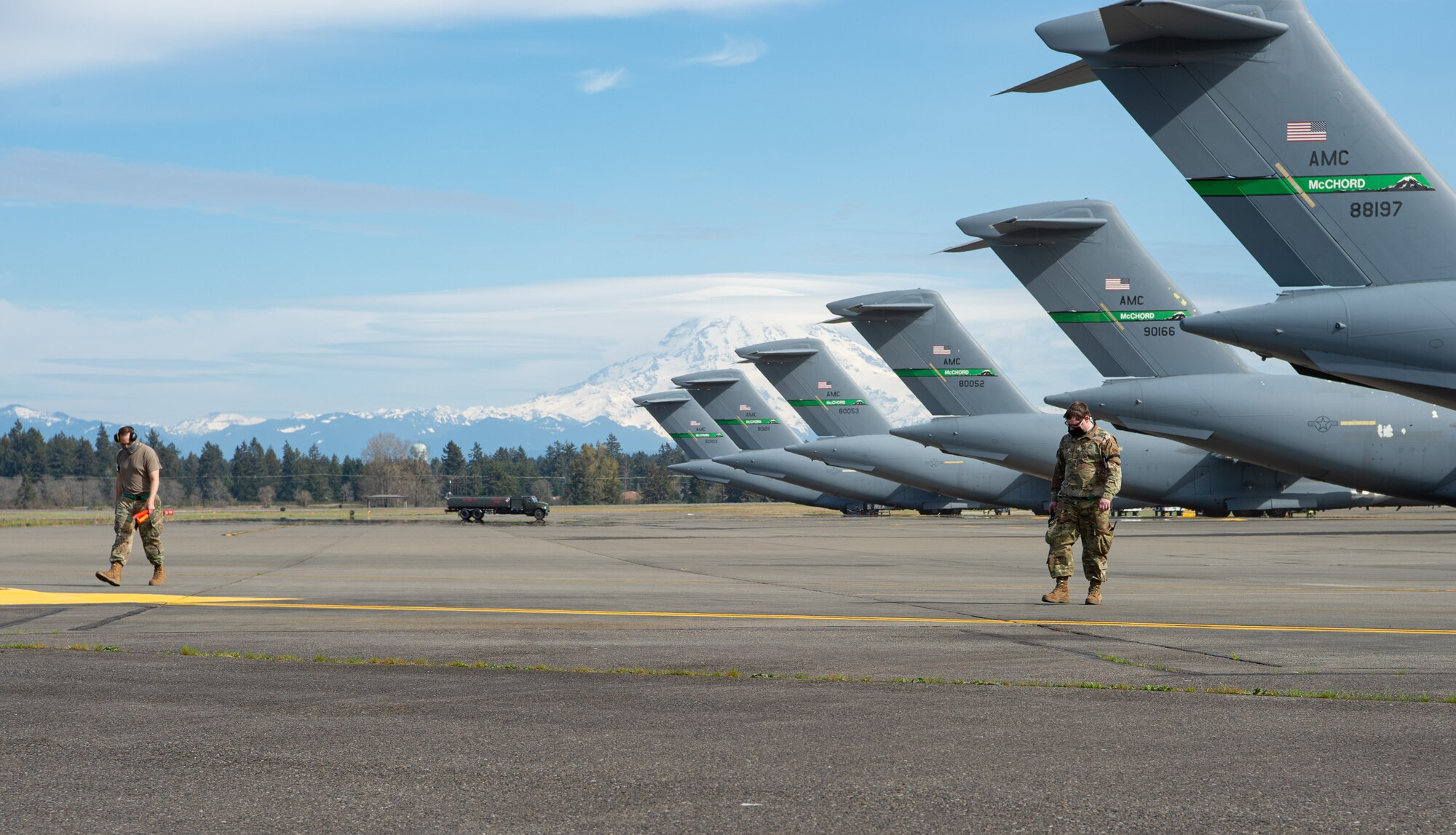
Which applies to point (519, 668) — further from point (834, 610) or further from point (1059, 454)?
point (1059, 454)

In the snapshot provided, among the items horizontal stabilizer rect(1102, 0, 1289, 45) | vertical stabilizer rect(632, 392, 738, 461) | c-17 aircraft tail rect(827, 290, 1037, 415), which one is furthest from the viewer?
vertical stabilizer rect(632, 392, 738, 461)

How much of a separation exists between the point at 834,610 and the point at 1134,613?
3037 millimetres

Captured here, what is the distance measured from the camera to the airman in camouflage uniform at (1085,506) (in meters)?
14.0

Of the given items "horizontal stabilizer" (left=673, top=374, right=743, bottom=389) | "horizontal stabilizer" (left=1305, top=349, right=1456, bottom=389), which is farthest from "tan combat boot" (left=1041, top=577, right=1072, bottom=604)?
"horizontal stabilizer" (left=673, top=374, right=743, bottom=389)

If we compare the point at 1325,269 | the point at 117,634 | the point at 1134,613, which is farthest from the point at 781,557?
the point at 117,634

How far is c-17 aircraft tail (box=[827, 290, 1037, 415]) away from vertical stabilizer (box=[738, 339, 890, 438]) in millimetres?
15028

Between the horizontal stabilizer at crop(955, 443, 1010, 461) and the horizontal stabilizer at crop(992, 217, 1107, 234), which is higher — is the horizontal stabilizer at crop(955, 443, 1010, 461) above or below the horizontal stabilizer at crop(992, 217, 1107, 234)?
below

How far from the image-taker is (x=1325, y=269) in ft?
60.5

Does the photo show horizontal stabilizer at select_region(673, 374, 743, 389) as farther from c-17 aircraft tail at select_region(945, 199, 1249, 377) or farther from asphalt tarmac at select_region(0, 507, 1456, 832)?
asphalt tarmac at select_region(0, 507, 1456, 832)

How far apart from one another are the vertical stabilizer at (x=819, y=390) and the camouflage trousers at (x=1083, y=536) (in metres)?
46.8

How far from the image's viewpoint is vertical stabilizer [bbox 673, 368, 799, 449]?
244 feet

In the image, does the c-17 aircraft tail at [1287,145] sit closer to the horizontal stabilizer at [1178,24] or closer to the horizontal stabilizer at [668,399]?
the horizontal stabilizer at [1178,24]

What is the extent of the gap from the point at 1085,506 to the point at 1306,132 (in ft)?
25.0

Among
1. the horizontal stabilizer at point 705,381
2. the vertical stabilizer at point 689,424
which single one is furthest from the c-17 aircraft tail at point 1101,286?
the vertical stabilizer at point 689,424
